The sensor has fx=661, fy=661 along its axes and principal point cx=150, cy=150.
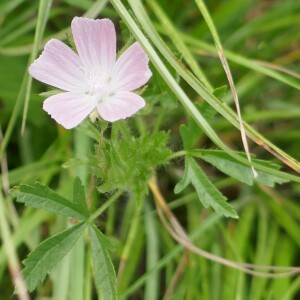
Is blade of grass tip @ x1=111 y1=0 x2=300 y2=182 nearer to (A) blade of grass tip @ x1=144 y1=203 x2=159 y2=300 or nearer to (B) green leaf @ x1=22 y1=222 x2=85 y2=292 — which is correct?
(B) green leaf @ x1=22 y1=222 x2=85 y2=292

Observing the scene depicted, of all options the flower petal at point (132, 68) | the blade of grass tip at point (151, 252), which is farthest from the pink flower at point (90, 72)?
the blade of grass tip at point (151, 252)

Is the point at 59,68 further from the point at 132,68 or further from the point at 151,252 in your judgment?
the point at 151,252

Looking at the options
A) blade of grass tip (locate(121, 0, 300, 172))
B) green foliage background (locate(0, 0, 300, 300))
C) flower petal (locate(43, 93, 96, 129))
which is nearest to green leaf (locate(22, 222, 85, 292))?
green foliage background (locate(0, 0, 300, 300))

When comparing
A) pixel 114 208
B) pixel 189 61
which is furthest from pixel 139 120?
pixel 189 61

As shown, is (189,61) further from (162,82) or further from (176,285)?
(176,285)

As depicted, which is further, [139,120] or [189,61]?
[139,120]

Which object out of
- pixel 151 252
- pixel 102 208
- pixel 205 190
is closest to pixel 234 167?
pixel 205 190

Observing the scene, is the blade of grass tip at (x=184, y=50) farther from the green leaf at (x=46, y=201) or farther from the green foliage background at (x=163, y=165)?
the green leaf at (x=46, y=201)
